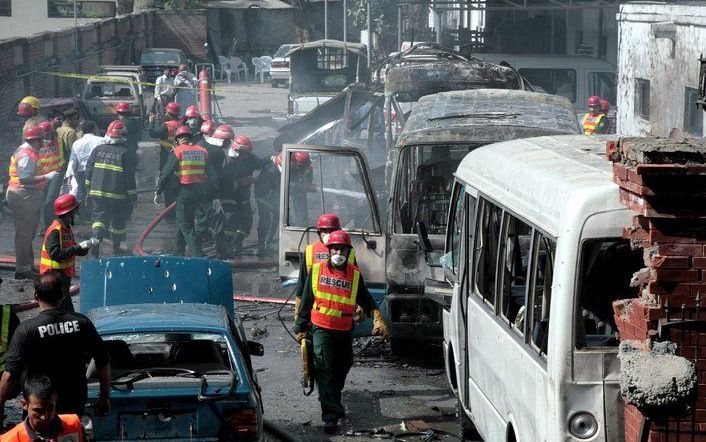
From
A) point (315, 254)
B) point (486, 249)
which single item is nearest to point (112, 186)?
point (315, 254)

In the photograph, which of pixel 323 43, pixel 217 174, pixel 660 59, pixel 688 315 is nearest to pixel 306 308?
pixel 688 315

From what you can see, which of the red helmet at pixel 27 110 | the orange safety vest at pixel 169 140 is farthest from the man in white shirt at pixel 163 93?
the orange safety vest at pixel 169 140

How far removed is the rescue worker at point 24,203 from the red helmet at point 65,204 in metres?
3.82

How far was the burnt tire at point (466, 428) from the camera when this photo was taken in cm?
858

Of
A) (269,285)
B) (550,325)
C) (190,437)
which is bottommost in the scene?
(269,285)

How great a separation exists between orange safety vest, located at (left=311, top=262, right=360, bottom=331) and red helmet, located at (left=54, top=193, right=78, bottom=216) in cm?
269

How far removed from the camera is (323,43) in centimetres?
3366

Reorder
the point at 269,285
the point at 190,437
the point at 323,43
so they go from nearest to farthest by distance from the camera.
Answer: the point at 190,437 < the point at 269,285 < the point at 323,43

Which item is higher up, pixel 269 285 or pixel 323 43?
pixel 323 43

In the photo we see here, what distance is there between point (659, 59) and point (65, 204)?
13.5m

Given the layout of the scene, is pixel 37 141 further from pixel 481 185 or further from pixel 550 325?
pixel 550 325

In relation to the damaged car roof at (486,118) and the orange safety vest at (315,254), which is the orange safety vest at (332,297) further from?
the damaged car roof at (486,118)

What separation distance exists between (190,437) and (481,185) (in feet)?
8.08

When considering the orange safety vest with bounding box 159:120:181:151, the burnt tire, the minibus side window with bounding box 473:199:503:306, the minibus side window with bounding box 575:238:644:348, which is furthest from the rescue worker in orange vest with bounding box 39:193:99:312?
the orange safety vest with bounding box 159:120:181:151
